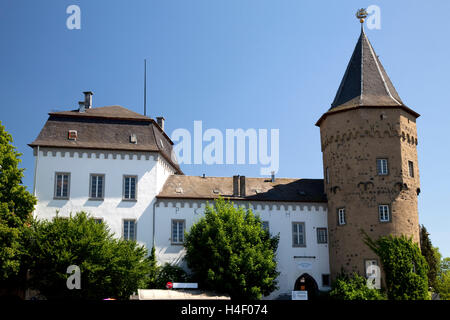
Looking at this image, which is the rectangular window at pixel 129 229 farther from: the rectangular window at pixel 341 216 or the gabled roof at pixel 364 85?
the gabled roof at pixel 364 85

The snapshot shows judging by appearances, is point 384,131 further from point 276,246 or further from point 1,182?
point 1,182

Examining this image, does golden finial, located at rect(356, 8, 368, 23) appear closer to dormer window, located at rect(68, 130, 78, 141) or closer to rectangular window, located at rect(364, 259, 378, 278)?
rectangular window, located at rect(364, 259, 378, 278)

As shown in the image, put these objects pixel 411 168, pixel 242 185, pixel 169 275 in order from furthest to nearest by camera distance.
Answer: pixel 242 185 < pixel 411 168 < pixel 169 275

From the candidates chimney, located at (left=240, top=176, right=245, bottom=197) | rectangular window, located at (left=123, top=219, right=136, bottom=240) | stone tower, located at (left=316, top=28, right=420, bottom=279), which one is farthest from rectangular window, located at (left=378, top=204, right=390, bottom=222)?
rectangular window, located at (left=123, top=219, right=136, bottom=240)

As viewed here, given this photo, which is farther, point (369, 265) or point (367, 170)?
point (367, 170)

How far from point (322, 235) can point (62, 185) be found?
18.1m

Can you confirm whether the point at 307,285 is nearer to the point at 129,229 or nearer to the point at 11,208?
the point at 129,229

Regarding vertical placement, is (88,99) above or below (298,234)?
above

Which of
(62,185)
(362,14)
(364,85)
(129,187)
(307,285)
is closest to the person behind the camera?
(62,185)

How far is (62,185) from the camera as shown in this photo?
33.3 m

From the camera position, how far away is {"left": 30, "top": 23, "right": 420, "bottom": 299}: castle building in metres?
33.2

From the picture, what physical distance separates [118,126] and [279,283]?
1549 centimetres

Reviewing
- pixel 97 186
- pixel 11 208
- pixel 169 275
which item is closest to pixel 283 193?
pixel 169 275
